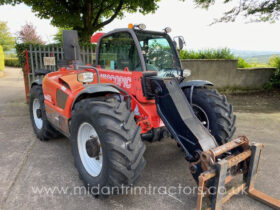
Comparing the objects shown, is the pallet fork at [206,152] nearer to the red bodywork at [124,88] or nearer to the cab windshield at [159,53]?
the red bodywork at [124,88]

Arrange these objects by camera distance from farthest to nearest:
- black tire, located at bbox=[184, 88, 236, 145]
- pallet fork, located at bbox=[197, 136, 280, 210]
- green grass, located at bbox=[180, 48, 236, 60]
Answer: green grass, located at bbox=[180, 48, 236, 60] → black tire, located at bbox=[184, 88, 236, 145] → pallet fork, located at bbox=[197, 136, 280, 210]

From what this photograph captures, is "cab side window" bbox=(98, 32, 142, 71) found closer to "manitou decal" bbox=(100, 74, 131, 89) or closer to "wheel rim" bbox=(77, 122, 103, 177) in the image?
"manitou decal" bbox=(100, 74, 131, 89)

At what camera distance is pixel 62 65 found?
430 cm

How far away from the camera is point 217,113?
299 cm

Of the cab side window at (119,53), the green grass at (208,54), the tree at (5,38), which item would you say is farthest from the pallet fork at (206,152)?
the tree at (5,38)

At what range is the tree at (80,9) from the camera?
8.45m

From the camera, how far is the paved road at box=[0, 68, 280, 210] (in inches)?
96.0

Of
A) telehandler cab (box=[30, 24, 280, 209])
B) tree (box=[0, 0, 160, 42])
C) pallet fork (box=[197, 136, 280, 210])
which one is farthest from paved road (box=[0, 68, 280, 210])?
tree (box=[0, 0, 160, 42])

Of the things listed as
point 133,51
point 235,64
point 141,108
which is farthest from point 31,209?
point 235,64

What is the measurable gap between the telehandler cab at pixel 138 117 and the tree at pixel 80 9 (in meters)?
5.55

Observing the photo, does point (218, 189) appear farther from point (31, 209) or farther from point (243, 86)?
point (243, 86)

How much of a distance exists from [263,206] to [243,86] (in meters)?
8.32

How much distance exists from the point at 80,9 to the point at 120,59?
7148 mm

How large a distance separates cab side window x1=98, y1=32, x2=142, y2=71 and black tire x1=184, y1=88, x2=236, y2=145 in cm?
104
